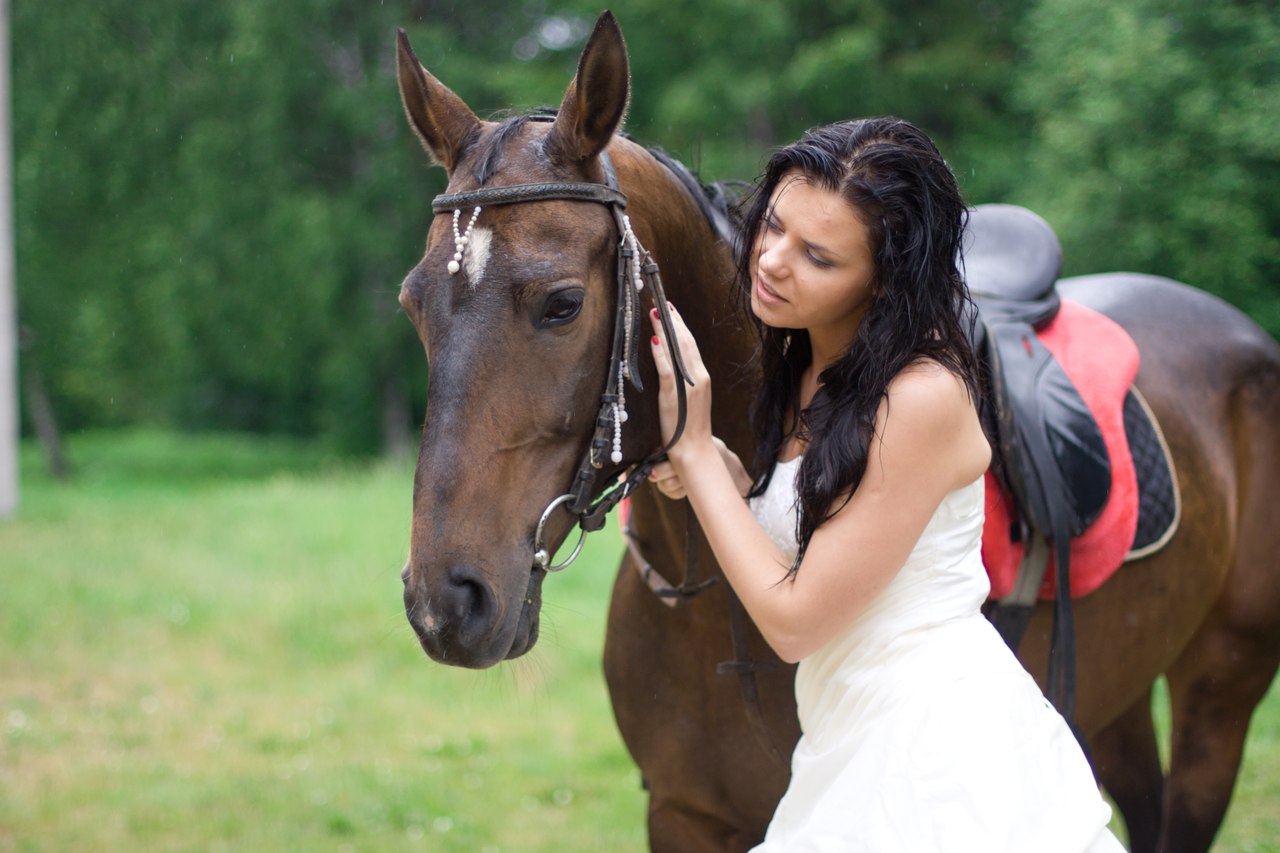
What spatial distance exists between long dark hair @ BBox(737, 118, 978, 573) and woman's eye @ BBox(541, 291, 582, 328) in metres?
0.43

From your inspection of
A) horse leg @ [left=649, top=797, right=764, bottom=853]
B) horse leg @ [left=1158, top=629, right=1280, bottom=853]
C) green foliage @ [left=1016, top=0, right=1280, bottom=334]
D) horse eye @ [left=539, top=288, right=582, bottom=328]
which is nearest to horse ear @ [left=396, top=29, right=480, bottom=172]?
horse eye @ [left=539, top=288, right=582, bottom=328]

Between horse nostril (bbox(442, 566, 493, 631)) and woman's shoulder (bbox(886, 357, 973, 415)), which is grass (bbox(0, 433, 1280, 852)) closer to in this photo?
horse nostril (bbox(442, 566, 493, 631))

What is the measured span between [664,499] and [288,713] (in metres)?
4.71

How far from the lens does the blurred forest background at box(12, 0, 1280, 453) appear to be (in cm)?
1655

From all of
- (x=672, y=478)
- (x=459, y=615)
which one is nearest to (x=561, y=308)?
(x=672, y=478)

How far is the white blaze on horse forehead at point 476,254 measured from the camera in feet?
5.95

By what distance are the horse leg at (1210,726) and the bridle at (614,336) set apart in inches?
89.4

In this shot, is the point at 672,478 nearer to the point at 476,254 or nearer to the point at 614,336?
the point at 614,336

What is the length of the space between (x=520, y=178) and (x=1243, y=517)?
255 cm

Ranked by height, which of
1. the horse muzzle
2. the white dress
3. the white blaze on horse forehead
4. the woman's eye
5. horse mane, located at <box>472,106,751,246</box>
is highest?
horse mane, located at <box>472,106,751,246</box>

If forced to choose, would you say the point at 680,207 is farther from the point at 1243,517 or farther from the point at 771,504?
the point at 1243,517

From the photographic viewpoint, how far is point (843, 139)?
1.89 metres

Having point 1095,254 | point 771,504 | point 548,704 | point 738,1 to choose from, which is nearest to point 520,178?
point 771,504

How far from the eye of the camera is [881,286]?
1881 millimetres
